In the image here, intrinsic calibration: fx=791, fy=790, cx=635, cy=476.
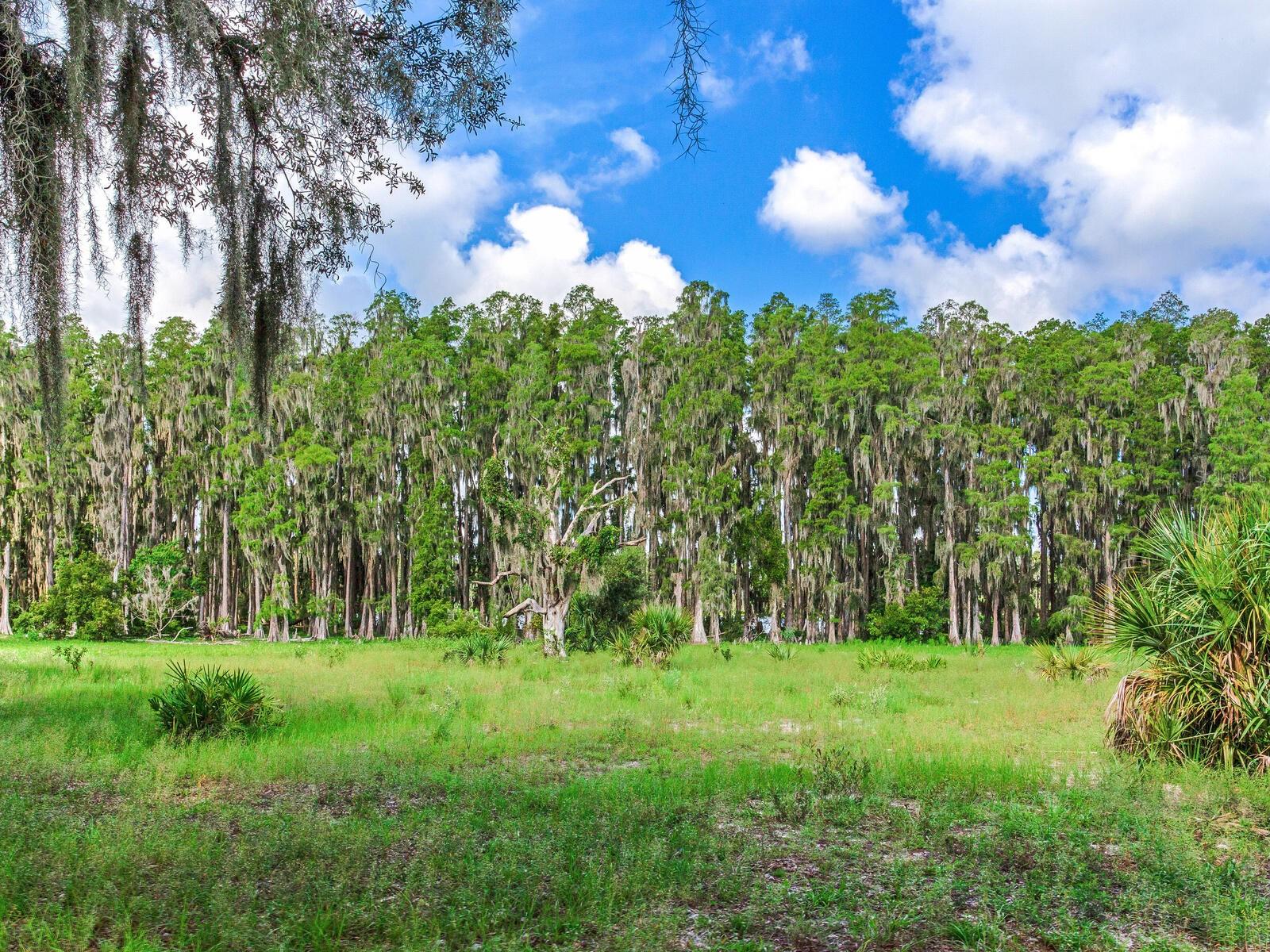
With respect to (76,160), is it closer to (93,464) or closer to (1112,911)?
(1112,911)

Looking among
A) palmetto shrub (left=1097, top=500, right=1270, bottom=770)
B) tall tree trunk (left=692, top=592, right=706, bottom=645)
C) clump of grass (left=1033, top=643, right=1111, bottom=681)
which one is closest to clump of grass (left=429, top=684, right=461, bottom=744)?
palmetto shrub (left=1097, top=500, right=1270, bottom=770)

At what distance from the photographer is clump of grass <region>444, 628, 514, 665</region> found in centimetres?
2008

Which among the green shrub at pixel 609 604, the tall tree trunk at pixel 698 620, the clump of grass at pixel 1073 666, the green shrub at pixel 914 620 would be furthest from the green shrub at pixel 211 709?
the green shrub at pixel 914 620

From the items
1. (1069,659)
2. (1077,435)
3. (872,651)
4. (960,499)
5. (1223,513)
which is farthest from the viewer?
(960,499)

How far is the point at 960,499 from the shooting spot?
3681 centimetres

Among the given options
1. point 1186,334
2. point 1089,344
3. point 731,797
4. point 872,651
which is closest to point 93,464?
point 872,651

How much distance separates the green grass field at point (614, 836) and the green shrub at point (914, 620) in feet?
77.2

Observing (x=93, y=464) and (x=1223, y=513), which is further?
(x=93, y=464)

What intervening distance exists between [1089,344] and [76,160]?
39.4 m

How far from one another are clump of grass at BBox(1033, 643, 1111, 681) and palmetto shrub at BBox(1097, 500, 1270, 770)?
329 inches

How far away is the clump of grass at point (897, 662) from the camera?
19.4 m

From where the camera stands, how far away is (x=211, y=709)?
10133 mm

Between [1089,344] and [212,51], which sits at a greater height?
[1089,344]

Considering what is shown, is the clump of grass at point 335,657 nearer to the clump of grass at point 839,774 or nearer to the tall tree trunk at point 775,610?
the clump of grass at point 839,774
